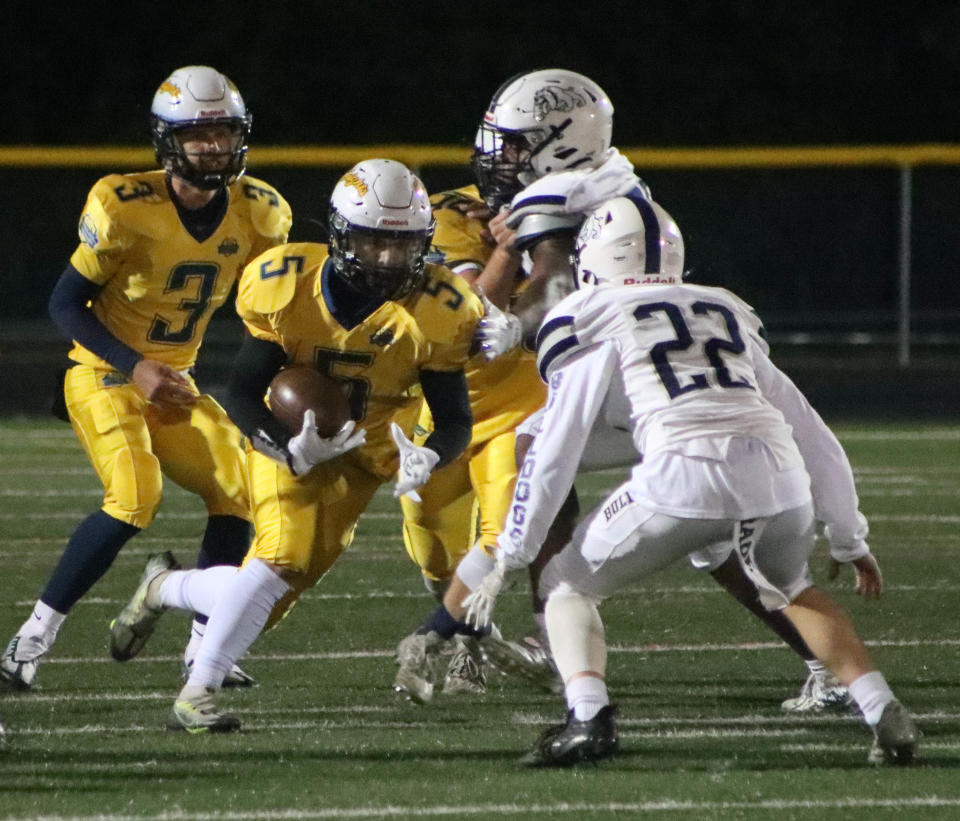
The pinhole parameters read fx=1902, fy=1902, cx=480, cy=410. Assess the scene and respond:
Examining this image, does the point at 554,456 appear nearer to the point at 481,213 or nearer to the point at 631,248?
the point at 631,248

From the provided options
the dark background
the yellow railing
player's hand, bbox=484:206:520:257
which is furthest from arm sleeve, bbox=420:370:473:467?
the dark background

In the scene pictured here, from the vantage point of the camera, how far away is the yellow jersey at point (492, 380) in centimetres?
495

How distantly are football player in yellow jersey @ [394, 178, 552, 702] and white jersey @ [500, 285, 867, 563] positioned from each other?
0.82m

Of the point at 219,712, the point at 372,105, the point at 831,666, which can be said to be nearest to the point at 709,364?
the point at 831,666

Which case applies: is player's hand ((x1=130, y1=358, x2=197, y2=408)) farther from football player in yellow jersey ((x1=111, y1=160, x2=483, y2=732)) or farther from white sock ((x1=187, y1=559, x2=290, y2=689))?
white sock ((x1=187, y1=559, x2=290, y2=689))

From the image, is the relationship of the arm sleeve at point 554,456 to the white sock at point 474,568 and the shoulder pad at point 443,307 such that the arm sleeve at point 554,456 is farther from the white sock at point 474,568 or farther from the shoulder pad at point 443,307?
the white sock at point 474,568

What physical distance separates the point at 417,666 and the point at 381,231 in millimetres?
1029

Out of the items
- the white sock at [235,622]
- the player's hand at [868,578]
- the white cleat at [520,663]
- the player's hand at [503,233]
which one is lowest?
the white cleat at [520,663]

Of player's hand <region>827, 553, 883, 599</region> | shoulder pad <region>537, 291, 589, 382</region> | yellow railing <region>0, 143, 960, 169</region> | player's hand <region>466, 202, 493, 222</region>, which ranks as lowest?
yellow railing <region>0, 143, 960, 169</region>

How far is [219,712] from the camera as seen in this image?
164 inches

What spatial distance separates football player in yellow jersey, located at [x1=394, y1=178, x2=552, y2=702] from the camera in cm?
475

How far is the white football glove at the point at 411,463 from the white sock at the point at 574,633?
19.7 inches

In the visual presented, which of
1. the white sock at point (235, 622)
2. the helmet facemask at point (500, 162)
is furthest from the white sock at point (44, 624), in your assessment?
the helmet facemask at point (500, 162)

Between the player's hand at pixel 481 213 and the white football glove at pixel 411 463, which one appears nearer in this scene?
the white football glove at pixel 411 463
